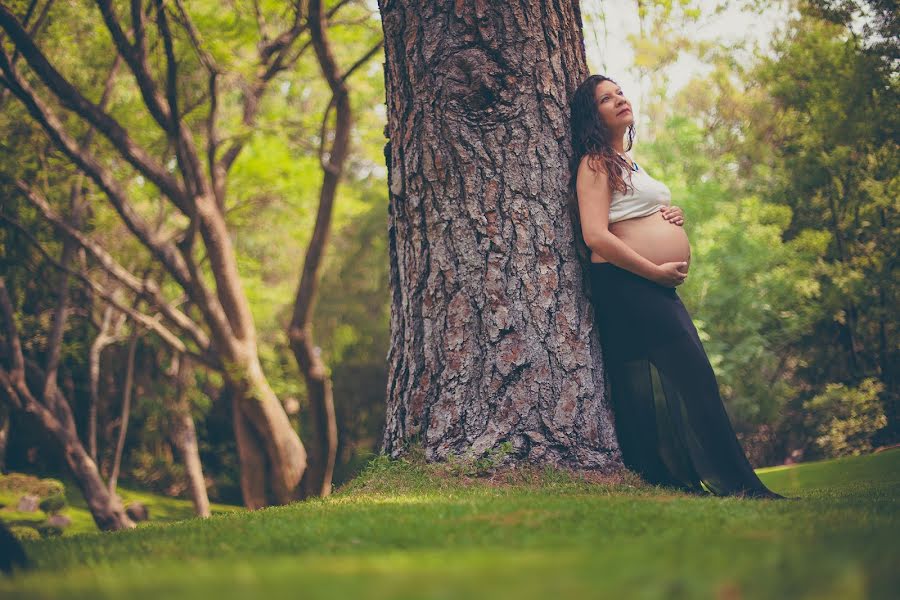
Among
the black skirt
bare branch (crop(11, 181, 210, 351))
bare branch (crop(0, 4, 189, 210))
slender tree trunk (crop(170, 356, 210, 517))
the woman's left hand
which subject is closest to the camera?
the black skirt

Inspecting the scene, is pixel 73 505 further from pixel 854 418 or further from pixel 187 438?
pixel 854 418

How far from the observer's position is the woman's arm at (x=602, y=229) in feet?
17.2

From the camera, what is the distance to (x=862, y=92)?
55.7 ft

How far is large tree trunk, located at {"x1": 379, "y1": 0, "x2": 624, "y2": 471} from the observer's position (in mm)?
5207

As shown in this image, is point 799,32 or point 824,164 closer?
point 824,164

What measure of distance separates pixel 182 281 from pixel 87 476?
13.0 feet

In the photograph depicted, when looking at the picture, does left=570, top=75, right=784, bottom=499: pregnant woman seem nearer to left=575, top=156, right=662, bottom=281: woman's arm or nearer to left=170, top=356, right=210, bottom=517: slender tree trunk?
left=575, top=156, right=662, bottom=281: woman's arm

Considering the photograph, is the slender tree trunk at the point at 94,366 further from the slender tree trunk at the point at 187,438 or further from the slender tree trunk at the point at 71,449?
the slender tree trunk at the point at 71,449

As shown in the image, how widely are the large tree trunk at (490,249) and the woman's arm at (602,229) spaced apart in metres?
0.20

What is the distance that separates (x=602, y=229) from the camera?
5250 mm

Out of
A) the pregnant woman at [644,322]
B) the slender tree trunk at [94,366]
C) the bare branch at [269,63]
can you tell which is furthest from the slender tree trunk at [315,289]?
the pregnant woman at [644,322]

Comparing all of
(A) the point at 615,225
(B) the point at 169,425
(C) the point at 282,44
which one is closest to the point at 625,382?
(A) the point at 615,225

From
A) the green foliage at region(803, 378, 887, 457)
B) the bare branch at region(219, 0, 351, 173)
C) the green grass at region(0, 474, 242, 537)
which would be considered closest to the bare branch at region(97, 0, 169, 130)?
the bare branch at region(219, 0, 351, 173)

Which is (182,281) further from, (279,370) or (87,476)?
(279,370)
